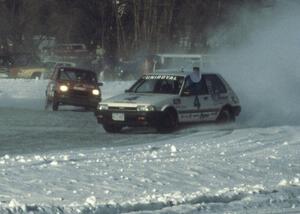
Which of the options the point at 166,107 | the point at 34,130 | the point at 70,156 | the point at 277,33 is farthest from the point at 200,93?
the point at 277,33

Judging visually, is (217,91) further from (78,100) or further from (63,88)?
(78,100)

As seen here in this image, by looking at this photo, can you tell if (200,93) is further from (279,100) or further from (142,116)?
(279,100)

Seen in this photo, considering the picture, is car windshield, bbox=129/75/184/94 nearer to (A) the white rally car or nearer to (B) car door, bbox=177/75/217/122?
(A) the white rally car

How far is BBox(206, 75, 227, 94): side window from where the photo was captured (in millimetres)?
21281

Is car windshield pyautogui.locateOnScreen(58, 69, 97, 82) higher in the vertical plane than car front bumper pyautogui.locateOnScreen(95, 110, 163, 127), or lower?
higher

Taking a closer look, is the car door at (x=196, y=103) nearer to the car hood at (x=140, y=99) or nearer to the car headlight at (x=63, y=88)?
the car hood at (x=140, y=99)

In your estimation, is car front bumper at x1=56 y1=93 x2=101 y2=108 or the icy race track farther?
car front bumper at x1=56 y1=93 x2=101 y2=108

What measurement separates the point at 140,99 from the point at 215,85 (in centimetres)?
242

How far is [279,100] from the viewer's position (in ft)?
102

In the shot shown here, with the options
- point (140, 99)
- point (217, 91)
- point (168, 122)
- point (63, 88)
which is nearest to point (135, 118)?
point (140, 99)

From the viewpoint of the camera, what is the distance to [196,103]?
2062 cm

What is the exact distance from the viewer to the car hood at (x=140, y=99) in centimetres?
1966

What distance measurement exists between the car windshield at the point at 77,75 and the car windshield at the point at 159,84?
8304 mm

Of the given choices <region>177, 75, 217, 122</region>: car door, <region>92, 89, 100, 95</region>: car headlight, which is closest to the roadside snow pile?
<region>177, 75, 217, 122</region>: car door
